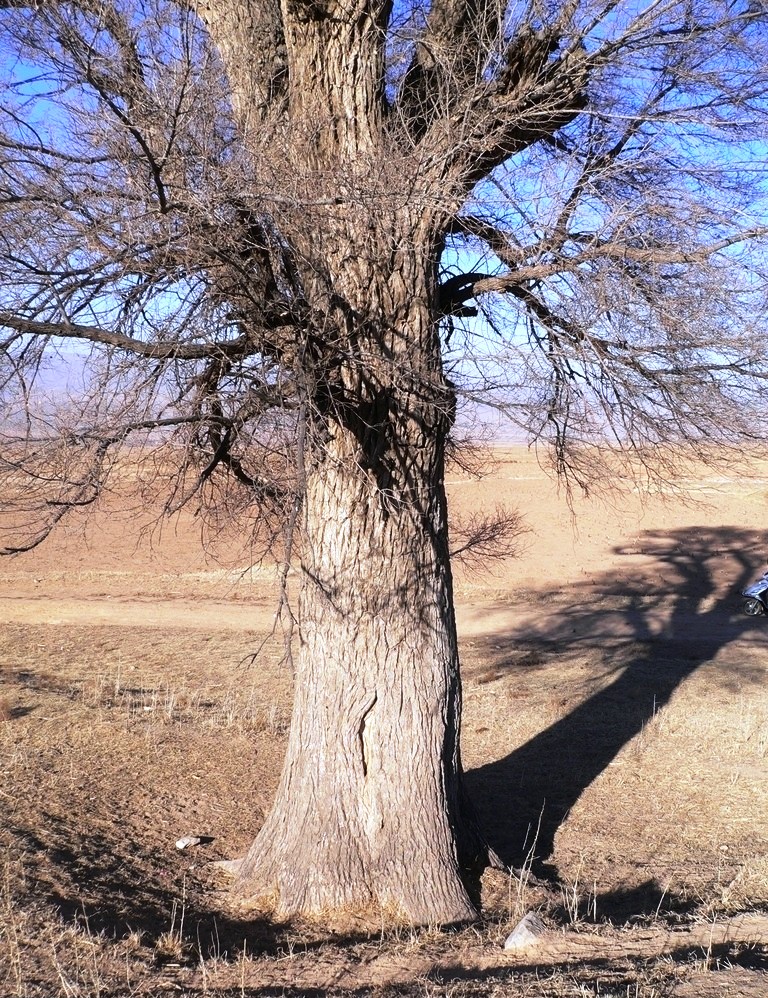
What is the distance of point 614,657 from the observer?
1335 centimetres

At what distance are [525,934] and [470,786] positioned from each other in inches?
157

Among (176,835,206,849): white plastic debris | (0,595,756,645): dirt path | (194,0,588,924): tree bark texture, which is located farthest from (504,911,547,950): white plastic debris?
(0,595,756,645): dirt path

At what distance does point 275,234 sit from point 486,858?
4163 mm

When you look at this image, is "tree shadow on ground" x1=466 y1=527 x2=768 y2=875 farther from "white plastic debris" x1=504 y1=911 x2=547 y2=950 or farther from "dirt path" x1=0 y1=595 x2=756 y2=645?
"white plastic debris" x1=504 y1=911 x2=547 y2=950

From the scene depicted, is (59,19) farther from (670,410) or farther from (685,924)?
(685,924)

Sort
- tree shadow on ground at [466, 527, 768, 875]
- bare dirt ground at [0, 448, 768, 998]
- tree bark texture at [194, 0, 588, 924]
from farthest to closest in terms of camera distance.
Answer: tree shadow on ground at [466, 527, 768, 875], tree bark texture at [194, 0, 588, 924], bare dirt ground at [0, 448, 768, 998]

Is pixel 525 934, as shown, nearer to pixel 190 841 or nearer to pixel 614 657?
pixel 190 841

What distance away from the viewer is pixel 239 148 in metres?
5.29

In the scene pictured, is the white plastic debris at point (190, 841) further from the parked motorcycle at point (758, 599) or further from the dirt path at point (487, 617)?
the parked motorcycle at point (758, 599)

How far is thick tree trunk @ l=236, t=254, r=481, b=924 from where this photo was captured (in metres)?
5.76

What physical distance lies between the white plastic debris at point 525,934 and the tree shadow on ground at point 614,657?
7.15 ft

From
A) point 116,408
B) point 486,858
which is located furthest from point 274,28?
point 486,858

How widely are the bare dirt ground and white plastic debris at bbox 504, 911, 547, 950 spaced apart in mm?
88

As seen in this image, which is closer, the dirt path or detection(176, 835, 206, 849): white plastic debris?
detection(176, 835, 206, 849): white plastic debris
